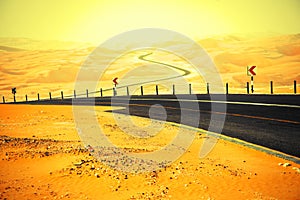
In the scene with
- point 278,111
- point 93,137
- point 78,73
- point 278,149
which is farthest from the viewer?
point 78,73

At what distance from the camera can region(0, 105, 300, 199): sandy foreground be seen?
4703 mm

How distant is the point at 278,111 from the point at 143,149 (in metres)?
9.00

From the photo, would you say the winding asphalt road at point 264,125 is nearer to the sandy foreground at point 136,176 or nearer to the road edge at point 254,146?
the road edge at point 254,146

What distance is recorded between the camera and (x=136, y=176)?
546 centimetres

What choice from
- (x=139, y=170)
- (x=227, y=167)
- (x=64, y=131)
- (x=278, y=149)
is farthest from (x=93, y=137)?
(x=278, y=149)

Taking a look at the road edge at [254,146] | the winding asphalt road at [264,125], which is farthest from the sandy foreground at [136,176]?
the winding asphalt road at [264,125]

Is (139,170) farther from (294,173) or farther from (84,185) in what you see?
(294,173)

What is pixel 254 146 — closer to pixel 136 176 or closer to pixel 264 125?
pixel 264 125

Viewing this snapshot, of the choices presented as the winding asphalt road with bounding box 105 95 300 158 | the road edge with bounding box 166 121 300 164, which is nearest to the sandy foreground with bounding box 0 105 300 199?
the road edge with bounding box 166 121 300 164

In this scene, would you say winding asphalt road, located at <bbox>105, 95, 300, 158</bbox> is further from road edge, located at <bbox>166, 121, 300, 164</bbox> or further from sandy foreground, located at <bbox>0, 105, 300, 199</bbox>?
sandy foreground, located at <bbox>0, 105, 300, 199</bbox>

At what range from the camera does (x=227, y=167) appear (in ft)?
20.7

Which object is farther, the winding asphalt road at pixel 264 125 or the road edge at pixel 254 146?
the winding asphalt road at pixel 264 125

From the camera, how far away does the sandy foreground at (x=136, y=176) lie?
15.4 feet

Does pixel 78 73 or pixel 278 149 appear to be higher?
pixel 78 73
